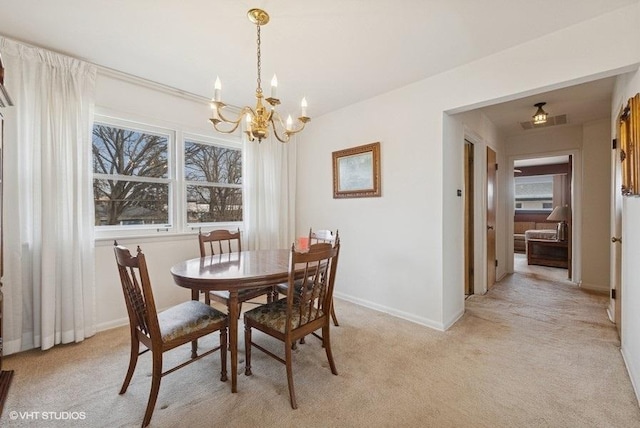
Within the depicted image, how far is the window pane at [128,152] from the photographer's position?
2691mm

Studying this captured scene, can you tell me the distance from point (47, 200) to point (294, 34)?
2402 millimetres

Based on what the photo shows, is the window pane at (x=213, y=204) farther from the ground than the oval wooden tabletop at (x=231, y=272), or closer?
farther from the ground

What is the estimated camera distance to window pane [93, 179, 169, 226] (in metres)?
2.70

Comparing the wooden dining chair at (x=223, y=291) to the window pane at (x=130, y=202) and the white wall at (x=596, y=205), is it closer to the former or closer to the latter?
the window pane at (x=130, y=202)

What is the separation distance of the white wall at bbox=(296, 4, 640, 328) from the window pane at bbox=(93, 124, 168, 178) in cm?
200

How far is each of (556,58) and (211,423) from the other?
131 inches

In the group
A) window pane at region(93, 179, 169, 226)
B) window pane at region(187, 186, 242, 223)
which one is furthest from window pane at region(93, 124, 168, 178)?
window pane at region(187, 186, 242, 223)

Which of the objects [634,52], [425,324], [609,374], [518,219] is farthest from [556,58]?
[518,219]

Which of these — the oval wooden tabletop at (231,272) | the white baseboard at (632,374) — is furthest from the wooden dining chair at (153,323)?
the white baseboard at (632,374)

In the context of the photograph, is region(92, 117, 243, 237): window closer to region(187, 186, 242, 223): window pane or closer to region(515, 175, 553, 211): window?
region(187, 186, 242, 223): window pane

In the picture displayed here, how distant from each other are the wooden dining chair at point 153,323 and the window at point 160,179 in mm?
1431

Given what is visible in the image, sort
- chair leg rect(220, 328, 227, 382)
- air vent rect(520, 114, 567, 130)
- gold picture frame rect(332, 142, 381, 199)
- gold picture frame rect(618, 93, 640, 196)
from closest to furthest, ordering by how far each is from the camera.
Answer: gold picture frame rect(618, 93, 640, 196)
chair leg rect(220, 328, 227, 382)
gold picture frame rect(332, 142, 381, 199)
air vent rect(520, 114, 567, 130)

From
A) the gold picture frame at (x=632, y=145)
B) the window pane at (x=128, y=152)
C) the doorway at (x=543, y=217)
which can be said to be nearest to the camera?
the gold picture frame at (x=632, y=145)

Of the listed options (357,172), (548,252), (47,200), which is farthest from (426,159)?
(548,252)
